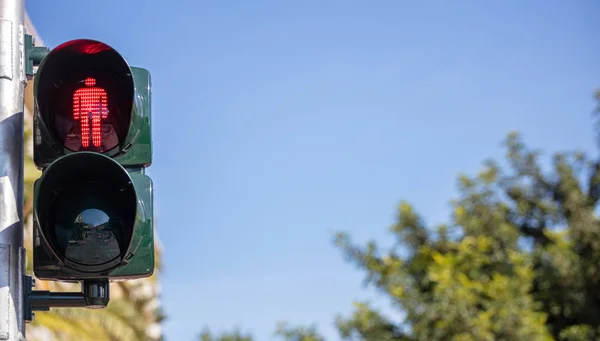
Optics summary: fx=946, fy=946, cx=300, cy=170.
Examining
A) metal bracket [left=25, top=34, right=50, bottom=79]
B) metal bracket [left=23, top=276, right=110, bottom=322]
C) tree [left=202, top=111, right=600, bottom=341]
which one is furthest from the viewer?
tree [left=202, top=111, right=600, bottom=341]

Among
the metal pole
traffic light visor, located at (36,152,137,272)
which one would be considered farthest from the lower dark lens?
the metal pole

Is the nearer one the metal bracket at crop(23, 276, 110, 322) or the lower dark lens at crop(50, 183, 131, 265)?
the lower dark lens at crop(50, 183, 131, 265)

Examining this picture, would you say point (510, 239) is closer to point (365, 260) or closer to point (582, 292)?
point (582, 292)

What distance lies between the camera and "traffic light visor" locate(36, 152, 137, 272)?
3229 mm

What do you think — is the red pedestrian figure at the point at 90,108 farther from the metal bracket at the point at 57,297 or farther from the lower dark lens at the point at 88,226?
the metal bracket at the point at 57,297

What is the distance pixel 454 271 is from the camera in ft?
67.7

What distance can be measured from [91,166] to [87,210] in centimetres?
16

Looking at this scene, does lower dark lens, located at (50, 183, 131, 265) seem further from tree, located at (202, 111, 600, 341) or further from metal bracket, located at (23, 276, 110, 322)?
tree, located at (202, 111, 600, 341)

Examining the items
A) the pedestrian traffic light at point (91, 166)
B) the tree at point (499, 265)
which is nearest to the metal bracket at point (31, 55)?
the pedestrian traffic light at point (91, 166)

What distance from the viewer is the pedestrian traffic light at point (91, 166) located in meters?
3.24

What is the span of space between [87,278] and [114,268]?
134mm

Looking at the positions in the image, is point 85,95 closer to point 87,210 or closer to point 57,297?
point 87,210

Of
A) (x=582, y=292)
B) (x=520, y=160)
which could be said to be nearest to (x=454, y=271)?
(x=582, y=292)

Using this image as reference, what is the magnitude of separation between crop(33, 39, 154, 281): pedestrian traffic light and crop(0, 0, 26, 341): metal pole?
75 millimetres
